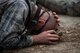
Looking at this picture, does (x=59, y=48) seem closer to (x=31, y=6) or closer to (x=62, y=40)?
(x=62, y=40)

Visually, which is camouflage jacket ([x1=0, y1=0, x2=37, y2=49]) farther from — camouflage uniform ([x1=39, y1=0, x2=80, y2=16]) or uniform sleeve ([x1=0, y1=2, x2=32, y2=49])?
camouflage uniform ([x1=39, y1=0, x2=80, y2=16])

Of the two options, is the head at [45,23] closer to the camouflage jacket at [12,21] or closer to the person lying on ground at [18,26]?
the person lying on ground at [18,26]

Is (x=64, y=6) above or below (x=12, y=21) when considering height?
below

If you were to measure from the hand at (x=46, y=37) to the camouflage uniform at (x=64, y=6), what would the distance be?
1341 millimetres

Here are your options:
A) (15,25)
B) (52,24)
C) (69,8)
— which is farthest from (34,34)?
(69,8)

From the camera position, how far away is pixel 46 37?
10.2 ft

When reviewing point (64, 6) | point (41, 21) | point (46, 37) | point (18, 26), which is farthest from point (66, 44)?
point (64, 6)

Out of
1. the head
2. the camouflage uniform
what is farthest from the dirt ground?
the camouflage uniform

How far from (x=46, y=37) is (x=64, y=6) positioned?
1525 millimetres

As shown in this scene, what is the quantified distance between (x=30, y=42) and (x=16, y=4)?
0.49 m

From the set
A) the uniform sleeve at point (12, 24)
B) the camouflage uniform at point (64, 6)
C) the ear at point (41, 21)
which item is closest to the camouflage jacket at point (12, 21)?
the uniform sleeve at point (12, 24)

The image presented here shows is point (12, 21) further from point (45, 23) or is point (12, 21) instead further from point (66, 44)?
point (66, 44)

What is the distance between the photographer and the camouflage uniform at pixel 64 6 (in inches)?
174

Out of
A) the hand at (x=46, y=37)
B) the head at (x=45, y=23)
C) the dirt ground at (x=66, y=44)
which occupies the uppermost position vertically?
the head at (x=45, y=23)
